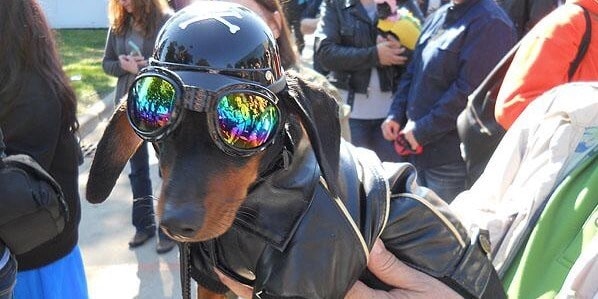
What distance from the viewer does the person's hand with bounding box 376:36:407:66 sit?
4.00 m

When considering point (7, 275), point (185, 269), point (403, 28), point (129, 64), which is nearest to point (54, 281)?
point (7, 275)

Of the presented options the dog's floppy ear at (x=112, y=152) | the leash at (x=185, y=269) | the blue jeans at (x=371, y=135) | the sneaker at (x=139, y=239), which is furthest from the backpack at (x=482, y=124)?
the sneaker at (x=139, y=239)

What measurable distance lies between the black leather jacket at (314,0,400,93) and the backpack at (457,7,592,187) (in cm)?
120

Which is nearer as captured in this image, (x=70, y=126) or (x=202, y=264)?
(x=202, y=264)

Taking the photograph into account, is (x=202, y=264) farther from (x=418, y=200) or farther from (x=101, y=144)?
(x=418, y=200)

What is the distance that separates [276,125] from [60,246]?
1.70 m

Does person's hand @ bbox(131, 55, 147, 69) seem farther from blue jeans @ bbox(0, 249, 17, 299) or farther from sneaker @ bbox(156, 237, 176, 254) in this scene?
blue jeans @ bbox(0, 249, 17, 299)

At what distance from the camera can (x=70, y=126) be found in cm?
274

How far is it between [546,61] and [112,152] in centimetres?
169

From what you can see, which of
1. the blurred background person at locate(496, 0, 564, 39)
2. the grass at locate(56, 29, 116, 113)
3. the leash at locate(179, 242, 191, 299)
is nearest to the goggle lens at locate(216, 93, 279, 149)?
the leash at locate(179, 242, 191, 299)

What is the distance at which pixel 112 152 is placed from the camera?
160 centimetres

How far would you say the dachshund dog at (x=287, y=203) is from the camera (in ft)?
4.23

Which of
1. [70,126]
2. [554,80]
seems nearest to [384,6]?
[554,80]

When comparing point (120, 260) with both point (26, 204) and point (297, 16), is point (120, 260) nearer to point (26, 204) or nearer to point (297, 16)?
point (26, 204)
